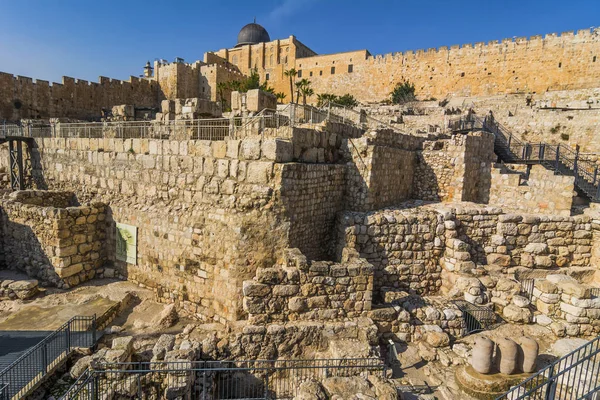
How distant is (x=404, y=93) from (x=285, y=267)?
36.1 meters

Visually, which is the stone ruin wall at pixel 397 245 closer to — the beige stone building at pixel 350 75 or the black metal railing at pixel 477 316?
the black metal railing at pixel 477 316

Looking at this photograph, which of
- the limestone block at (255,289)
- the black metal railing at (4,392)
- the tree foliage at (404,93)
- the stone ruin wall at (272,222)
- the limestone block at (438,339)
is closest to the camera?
the black metal railing at (4,392)

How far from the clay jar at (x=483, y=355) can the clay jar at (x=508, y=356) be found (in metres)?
0.21

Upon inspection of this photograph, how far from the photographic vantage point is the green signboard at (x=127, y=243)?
8305mm

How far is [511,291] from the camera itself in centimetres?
703

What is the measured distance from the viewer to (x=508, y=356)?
16.3 ft

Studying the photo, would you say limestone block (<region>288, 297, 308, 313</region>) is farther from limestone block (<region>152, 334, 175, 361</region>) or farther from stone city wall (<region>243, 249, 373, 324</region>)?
limestone block (<region>152, 334, 175, 361</region>)

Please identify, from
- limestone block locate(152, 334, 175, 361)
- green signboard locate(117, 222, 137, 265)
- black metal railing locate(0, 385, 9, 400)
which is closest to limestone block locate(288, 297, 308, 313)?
limestone block locate(152, 334, 175, 361)

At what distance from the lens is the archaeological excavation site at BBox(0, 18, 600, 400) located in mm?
5074

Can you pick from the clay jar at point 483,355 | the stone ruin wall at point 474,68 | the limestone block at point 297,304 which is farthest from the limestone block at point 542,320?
the stone ruin wall at point 474,68

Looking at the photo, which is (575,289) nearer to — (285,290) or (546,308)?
(546,308)

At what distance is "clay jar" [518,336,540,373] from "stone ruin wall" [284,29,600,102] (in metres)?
34.6

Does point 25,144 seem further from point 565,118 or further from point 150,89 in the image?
point 150,89

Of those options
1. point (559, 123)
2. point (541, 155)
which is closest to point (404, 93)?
point (559, 123)
